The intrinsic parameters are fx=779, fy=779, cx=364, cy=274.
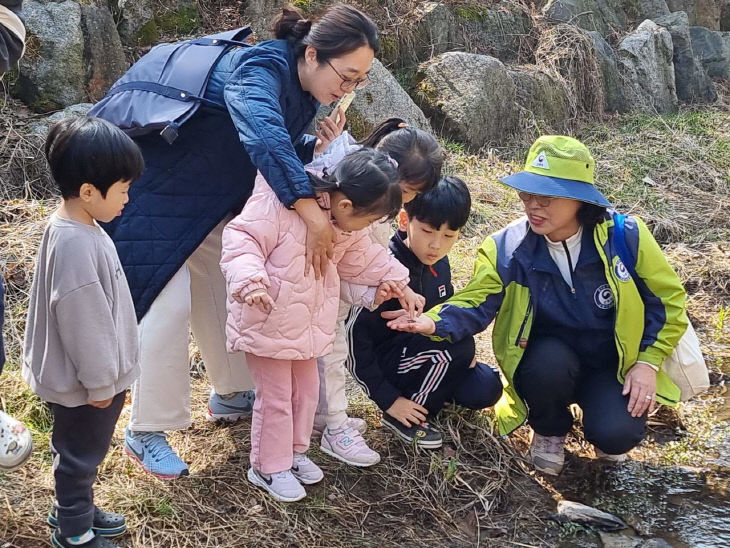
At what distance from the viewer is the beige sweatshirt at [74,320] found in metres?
1.92

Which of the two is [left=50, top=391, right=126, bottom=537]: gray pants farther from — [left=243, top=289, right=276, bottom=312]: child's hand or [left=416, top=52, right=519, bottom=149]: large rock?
[left=416, top=52, right=519, bottom=149]: large rock

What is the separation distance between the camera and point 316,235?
2383mm

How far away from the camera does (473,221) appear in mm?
5523

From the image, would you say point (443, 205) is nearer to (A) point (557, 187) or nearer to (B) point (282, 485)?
(A) point (557, 187)

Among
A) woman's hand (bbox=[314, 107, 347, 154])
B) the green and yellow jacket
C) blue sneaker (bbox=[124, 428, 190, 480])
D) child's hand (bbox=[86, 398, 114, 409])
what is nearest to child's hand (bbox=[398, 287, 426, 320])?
the green and yellow jacket

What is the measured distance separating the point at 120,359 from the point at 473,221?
3803mm

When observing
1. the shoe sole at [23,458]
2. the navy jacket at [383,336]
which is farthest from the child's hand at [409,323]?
the shoe sole at [23,458]

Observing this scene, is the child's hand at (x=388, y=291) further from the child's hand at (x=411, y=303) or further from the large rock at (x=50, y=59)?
the large rock at (x=50, y=59)

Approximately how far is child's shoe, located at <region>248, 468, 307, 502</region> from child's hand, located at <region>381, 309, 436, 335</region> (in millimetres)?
621

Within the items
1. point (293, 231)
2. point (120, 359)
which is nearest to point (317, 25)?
point (293, 231)

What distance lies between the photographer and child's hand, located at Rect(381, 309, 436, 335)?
8.95 ft

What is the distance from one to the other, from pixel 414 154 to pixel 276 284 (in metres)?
0.73

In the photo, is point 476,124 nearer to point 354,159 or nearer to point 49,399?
point 354,159

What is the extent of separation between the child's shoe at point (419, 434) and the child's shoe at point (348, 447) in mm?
146
